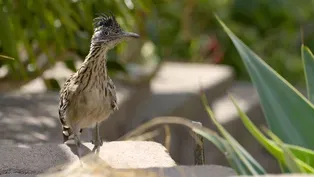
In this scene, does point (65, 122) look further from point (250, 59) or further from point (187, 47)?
point (187, 47)

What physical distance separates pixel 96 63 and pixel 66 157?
663mm

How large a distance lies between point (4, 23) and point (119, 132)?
78.3 inches

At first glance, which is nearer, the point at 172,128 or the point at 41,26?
the point at 41,26

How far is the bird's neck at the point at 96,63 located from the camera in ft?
15.5

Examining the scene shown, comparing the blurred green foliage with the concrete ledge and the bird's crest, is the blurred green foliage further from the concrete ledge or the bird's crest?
the concrete ledge

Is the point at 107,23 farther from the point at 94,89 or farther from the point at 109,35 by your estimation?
the point at 94,89

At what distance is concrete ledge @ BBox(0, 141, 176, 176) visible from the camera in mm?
3971

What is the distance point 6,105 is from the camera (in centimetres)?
651

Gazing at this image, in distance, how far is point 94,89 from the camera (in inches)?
185

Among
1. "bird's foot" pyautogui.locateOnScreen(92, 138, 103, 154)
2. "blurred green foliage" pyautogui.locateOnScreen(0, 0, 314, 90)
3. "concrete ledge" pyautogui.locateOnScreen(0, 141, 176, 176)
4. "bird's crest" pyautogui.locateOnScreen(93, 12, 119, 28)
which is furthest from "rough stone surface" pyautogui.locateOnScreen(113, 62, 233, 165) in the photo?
"concrete ledge" pyautogui.locateOnScreen(0, 141, 176, 176)

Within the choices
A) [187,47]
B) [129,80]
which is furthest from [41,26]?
[187,47]

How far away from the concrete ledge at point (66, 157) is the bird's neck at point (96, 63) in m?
0.38

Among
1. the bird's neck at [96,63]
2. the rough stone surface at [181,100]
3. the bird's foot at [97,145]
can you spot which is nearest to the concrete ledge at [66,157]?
the bird's foot at [97,145]

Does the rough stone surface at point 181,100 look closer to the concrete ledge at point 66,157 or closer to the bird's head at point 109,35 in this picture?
the bird's head at point 109,35
